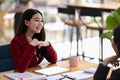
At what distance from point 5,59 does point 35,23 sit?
45 centimetres

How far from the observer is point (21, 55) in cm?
250

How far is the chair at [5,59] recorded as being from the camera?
103 inches

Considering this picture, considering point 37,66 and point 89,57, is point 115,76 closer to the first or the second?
point 37,66

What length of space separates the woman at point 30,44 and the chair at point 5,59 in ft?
0.34

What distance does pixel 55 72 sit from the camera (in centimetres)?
229

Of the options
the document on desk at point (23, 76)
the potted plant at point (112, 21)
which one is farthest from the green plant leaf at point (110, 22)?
the document on desk at point (23, 76)

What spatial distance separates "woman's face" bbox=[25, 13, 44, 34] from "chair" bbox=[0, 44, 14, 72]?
0.94 feet

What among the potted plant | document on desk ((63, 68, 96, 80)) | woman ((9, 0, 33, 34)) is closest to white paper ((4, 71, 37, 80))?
document on desk ((63, 68, 96, 80))

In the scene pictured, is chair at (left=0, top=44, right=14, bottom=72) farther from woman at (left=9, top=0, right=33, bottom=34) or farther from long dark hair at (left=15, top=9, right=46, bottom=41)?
woman at (left=9, top=0, right=33, bottom=34)

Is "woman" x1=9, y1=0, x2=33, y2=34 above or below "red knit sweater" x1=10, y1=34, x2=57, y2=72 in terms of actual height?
above

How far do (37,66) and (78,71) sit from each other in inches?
15.9

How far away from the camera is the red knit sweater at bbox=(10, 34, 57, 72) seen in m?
2.40

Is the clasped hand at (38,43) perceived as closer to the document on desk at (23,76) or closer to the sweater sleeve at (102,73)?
the document on desk at (23,76)

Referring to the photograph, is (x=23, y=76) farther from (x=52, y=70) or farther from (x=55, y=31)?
(x=55, y=31)
